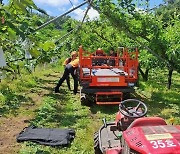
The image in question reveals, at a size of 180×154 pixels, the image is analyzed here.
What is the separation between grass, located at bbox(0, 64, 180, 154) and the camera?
645 cm

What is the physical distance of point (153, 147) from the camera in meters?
3.48

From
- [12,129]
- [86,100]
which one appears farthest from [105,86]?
[12,129]

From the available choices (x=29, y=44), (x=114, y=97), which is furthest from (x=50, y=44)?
(x=114, y=97)

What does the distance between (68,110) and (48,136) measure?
9.90ft

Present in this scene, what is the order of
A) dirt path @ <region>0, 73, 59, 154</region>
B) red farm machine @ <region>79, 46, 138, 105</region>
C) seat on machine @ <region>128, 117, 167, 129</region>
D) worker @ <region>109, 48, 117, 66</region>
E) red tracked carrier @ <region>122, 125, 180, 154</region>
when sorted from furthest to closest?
1. worker @ <region>109, 48, 117, 66</region>
2. red farm machine @ <region>79, 46, 138, 105</region>
3. dirt path @ <region>0, 73, 59, 154</region>
4. seat on machine @ <region>128, 117, 167, 129</region>
5. red tracked carrier @ <region>122, 125, 180, 154</region>

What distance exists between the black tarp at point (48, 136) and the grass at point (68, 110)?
0.14 meters

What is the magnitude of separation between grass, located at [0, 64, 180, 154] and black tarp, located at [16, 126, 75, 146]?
14cm

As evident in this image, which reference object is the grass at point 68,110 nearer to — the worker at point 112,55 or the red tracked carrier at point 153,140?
the worker at point 112,55

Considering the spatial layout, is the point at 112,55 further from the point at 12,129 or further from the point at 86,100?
the point at 12,129

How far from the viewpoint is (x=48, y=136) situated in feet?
22.0

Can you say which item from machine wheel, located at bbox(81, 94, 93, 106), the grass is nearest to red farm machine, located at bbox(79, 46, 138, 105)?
machine wheel, located at bbox(81, 94, 93, 106)

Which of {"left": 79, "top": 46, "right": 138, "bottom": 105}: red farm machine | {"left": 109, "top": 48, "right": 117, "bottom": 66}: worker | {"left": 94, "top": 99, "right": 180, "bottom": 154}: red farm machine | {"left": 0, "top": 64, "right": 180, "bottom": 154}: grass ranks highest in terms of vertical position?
{"left": 109, "top": 48, "right": 117, "bottom": 66}: worker

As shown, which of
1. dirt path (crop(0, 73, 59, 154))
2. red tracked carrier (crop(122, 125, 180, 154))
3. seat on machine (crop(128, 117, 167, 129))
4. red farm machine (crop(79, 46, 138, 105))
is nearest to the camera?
red tracked carrier (crop(122, 125, 180, 154))

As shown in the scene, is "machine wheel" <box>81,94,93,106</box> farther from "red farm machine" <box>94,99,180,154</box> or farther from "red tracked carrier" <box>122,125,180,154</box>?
"red tracked carrier" <box>122,125,180,154</box>
